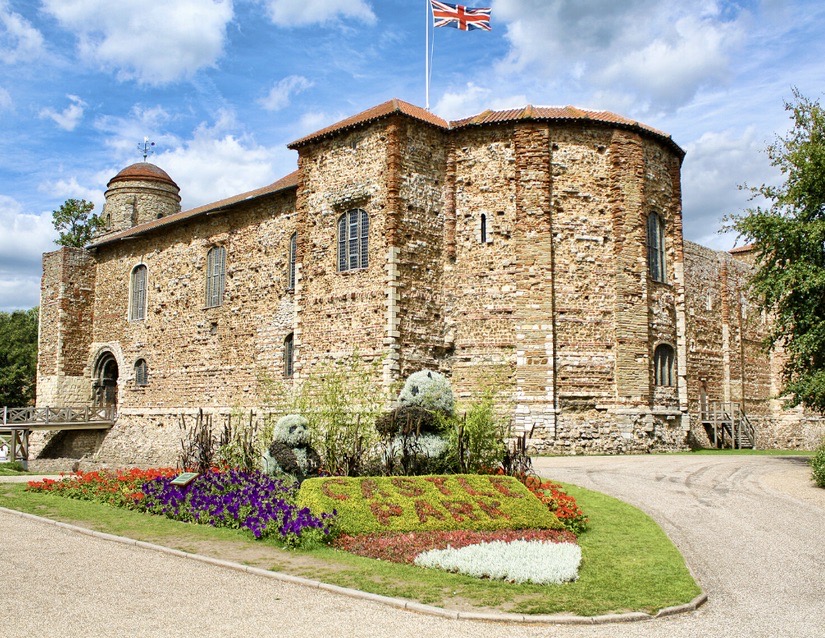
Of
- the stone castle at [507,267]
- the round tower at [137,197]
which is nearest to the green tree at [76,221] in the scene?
the round tower at [137,197]

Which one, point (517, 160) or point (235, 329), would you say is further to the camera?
point (235, 329)

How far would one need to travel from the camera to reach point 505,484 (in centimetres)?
1230

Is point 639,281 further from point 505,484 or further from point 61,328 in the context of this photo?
point 61,328

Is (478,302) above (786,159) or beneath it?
beneath

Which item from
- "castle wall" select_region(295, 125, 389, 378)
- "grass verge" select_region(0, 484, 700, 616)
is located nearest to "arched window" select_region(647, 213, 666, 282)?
"castle wall" select_region(295, 125, 389, 378)

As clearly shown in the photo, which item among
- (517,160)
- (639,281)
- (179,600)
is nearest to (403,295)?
(517,160)

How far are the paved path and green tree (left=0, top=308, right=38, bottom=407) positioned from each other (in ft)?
129

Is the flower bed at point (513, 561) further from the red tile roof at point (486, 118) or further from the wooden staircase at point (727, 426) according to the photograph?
the wooden staircase at point (727, 426)

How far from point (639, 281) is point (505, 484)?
12.6m

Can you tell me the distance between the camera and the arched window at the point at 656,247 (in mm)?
23828

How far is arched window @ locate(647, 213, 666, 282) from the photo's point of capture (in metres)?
23.8

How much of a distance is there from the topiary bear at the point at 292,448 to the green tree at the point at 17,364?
40.1 metres

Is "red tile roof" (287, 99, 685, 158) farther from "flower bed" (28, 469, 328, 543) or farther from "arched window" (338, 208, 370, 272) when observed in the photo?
"flower bed" (28, 469, 328, 543)

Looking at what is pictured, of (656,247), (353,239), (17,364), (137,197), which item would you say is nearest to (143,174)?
(137,197)
